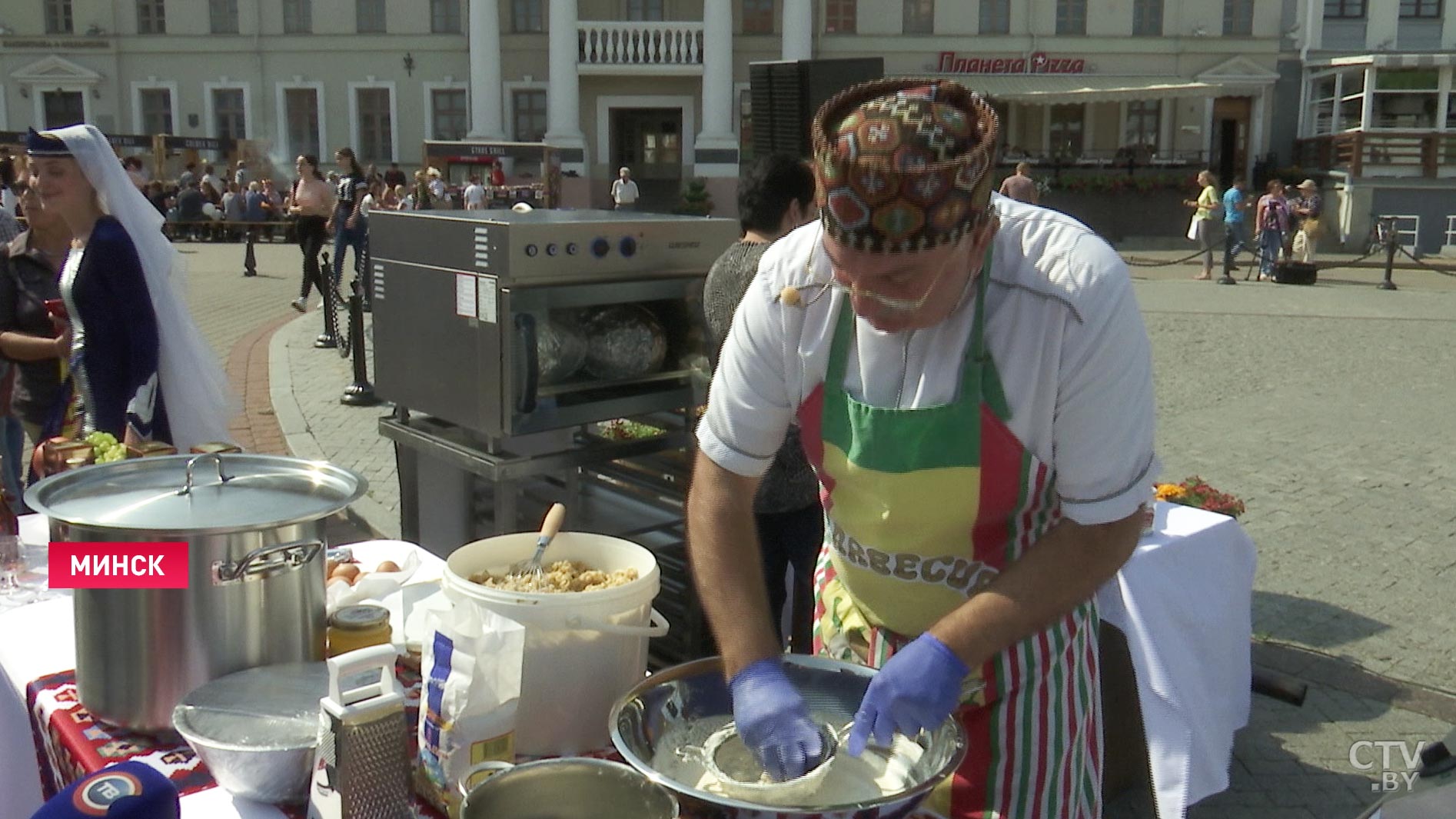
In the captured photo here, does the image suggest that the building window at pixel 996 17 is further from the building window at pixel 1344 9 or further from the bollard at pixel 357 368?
the bollard at pixel 357 368

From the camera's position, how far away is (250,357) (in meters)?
11.4

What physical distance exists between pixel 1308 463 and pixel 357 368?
21.9ft

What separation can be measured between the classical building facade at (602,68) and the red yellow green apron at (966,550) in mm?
31882

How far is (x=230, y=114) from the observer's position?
→ 119 feet

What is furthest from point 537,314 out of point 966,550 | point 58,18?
point 58,18

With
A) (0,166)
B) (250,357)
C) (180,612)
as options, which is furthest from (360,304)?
(180,612)

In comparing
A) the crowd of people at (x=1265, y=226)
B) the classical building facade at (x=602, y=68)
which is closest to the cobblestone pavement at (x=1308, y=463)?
the crowd of people at (x=1265, y=226)

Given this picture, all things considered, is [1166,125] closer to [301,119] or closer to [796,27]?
[796,27]

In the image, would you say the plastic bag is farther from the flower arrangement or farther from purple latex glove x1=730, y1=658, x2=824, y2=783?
the flower arrangement

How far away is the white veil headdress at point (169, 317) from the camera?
3.71 meters

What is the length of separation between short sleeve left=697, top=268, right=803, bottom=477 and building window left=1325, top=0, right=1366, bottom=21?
3856 centimetres

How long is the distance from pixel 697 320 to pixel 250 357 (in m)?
8.65

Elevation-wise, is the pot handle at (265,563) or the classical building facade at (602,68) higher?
the classical building facade at (602,68)

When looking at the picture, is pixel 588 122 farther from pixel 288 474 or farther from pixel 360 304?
pixel 288 474
